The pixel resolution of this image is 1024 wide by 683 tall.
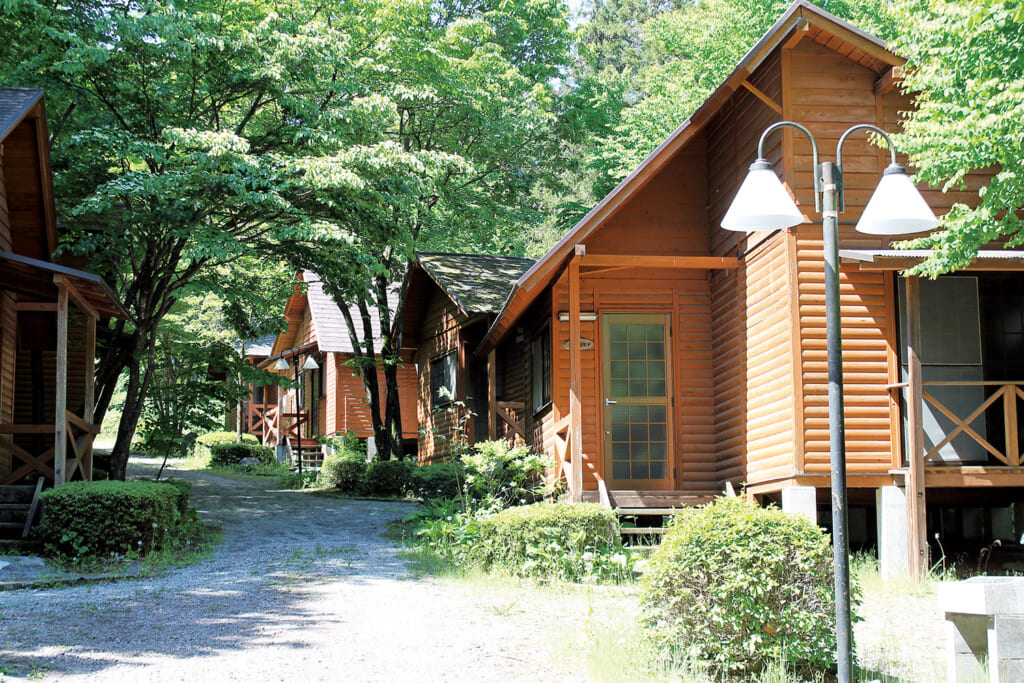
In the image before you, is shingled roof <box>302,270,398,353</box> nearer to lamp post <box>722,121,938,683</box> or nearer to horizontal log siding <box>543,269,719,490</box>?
horizontal log siding <box>543,269,719,490</box>

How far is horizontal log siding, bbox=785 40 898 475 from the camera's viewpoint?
38.0ft

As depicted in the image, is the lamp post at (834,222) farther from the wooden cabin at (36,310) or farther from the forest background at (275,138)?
the wooden cabin at (36,310)

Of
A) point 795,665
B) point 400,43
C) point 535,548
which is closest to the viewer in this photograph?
point 795,665

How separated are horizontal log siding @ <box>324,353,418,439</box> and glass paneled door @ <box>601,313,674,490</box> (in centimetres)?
1528

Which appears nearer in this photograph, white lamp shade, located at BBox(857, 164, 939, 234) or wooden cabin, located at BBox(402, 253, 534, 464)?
white lamp shade, located at BBox(857, 164, 939, 234)

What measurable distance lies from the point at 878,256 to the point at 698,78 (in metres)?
19.7

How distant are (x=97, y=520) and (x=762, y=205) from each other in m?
8.81

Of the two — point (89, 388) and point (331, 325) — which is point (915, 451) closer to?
point (89, 388)

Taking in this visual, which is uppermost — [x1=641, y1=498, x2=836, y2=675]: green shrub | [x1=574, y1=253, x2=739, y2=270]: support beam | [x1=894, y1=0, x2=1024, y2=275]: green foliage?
[x1=894, y1=0, x2=1024, y2=275]: green foliage

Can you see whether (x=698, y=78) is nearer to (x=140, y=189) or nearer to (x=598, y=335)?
(x=598, y=335)

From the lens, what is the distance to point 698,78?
96.4ft

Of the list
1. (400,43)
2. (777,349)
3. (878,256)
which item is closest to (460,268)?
(400,43)

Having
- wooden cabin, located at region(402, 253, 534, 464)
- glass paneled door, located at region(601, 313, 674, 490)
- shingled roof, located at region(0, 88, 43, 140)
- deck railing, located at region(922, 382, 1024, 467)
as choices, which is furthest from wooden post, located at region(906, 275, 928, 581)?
shingled roof, located at region(0, 88, 43, 140)

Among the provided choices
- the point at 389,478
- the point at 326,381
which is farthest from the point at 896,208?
the point at 326,381
